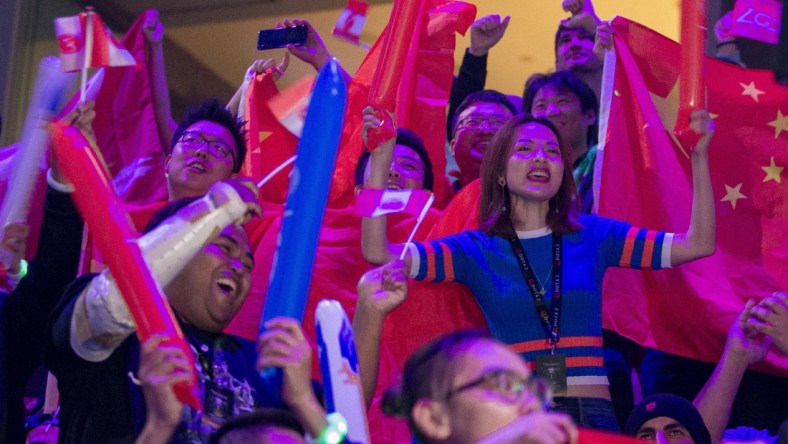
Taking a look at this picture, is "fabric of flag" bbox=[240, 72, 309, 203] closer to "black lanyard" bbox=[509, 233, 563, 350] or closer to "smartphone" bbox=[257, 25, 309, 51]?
"smartphone" bbox=[257, 25, 309, 51]

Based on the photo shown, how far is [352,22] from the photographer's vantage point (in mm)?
3490

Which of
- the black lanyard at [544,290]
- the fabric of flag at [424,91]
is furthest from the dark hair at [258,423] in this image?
the fabric of flag at [424,91]

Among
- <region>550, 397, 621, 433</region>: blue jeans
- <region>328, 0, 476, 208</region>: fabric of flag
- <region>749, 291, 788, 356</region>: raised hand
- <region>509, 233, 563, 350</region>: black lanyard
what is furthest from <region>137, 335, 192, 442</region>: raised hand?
<region>328, 0, 476, 208</region>: fabric of flag

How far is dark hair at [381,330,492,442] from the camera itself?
6.25 feet

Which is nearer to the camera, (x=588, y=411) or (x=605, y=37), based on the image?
(x=588, y=411)

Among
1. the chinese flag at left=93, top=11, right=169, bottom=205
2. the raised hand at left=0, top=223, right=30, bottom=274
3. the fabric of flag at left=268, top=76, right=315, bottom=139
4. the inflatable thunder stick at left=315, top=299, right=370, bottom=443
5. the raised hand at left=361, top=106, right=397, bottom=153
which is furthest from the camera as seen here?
the chinese flag at left=93, top=11, right=169, bottom=205

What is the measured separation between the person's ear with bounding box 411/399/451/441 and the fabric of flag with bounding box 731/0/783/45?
2074 millimetres

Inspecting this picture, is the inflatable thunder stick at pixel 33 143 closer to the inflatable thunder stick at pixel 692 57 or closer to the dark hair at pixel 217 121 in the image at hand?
the dark hair at pixel 217 121

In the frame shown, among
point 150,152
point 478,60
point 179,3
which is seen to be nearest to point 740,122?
point 478,60

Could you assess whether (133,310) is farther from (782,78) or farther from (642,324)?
(782,78)

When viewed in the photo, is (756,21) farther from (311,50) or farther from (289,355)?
(289,355)

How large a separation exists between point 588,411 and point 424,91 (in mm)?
1816

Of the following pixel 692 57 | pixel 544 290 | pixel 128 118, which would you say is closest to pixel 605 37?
pixel 692 57

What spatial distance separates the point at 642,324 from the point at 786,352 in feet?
1.89
